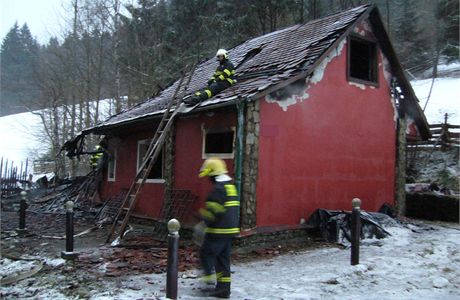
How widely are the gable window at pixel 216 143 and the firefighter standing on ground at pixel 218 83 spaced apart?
812mm

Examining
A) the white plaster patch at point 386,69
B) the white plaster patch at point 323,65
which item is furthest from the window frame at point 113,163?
the white plaster patch at point 386,69

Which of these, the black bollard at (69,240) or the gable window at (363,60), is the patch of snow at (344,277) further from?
the gable window at (363,60)

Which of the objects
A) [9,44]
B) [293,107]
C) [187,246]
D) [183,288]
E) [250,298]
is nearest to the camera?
[250,298]

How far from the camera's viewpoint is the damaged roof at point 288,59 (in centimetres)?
930

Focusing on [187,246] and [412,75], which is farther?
[412,75]

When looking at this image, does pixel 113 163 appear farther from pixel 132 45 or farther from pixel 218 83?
pixel 132 45

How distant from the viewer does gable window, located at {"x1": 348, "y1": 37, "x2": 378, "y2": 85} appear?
12016 millimetres

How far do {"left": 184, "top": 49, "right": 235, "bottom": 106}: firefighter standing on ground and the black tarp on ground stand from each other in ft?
12.1

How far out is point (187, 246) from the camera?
30.0 feet

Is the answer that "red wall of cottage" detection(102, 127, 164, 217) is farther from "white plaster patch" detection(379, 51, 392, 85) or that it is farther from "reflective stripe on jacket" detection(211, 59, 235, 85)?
"white plaster patch" detection(379, 51, 392, 85)

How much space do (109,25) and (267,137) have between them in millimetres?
20809

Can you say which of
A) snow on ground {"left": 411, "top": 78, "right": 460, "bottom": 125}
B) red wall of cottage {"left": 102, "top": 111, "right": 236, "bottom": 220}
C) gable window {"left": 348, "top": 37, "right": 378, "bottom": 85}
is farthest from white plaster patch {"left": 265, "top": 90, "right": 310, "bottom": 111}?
snow on ground {"left": 411, "top": 78, "right": 460, "bottom": 125}

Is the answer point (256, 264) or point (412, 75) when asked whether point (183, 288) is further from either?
point (412, 75)

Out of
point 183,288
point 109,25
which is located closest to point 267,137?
point 183,288
